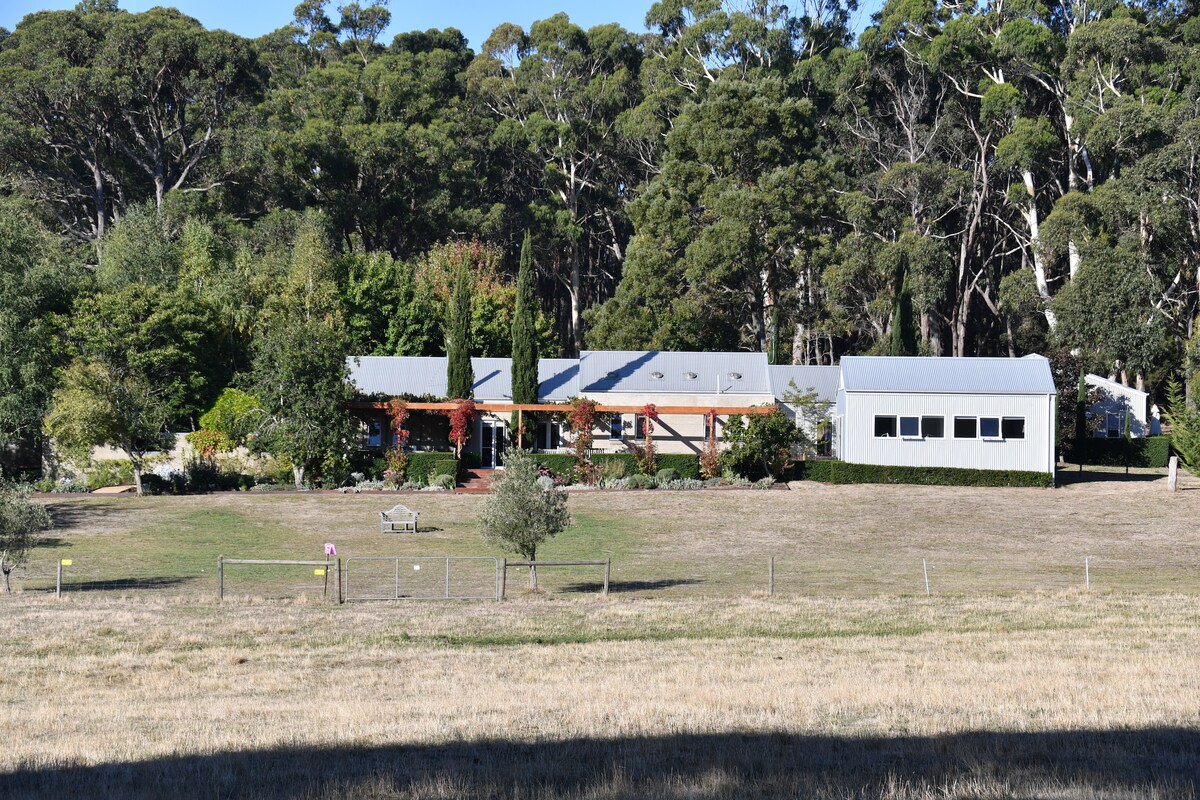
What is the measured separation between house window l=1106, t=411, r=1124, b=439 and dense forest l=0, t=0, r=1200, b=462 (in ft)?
12.4

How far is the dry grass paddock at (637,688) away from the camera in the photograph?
36.9 feet

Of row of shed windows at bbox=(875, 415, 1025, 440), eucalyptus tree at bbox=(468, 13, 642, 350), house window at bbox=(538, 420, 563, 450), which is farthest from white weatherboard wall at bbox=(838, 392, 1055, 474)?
eucalyptus tree at bbox=(468, 13, 642, 350)

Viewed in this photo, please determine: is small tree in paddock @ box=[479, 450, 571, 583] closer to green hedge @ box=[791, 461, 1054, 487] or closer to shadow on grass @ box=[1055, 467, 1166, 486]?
green hedge @ box=[791, 461, 1054, 487]

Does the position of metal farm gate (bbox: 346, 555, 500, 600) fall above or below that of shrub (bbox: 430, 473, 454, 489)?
below

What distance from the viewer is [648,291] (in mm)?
70125

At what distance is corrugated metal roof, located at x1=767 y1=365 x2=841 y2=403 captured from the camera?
5400 cm

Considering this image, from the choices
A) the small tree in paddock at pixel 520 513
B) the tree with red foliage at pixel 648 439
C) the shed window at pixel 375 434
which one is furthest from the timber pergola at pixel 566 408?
the small tree in paddock at pixel 520 513

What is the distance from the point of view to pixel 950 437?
1850 inches

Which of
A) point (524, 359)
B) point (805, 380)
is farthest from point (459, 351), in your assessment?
point (805, 380)

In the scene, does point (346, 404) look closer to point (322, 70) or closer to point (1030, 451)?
point (1030, 451)

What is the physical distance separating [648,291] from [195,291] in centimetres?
2321

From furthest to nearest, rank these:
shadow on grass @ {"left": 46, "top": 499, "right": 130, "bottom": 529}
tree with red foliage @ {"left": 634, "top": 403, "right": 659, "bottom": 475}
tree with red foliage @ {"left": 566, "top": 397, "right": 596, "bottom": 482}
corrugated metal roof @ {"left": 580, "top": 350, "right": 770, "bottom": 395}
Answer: corrugated metal roof @ {"left": 580, "top": 350, "right": 770, "bottom": 395}, tree with red foliage @ {"left": 566, "top": 397, "right": 596, "bottom": 482}, tree with red foliage @ {"left": 634, "top": 403, "right": 659, "bottom": 475}, shadow on grass @ {"left": 46, "top": 499, "right": 130, "bottom": 529}

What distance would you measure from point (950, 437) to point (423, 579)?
2368cm

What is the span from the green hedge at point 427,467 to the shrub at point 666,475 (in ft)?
23.8
